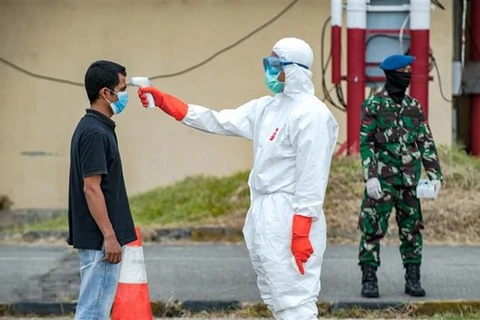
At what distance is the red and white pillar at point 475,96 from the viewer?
603 inches

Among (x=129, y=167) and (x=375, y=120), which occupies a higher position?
(x=375, y=120)

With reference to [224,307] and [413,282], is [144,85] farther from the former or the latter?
[413,282]

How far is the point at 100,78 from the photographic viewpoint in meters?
5.90

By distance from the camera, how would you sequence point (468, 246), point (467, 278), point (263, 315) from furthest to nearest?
1. point (468, 246)
2. point (467, 278)
3. point (263, 315)

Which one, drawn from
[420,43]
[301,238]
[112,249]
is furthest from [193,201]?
[112,249]

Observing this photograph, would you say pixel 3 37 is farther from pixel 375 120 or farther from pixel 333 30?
pixel 375 120

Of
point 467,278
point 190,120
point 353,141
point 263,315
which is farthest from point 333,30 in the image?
point 190,120

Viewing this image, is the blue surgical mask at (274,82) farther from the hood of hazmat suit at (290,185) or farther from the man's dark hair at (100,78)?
the man's dark hair at (100,78)

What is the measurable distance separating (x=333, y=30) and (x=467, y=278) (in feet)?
13.4

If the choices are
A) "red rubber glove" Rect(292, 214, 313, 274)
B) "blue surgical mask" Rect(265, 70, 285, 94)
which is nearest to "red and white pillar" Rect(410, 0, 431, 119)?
"blue surgical mask" Rect(265, 70, 285, 94)

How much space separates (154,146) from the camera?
15.0 meters

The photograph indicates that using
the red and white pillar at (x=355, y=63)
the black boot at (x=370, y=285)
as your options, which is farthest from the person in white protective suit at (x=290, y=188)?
the red and white pillar at (x=355, y=63)

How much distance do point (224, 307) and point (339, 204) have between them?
13.2 feet

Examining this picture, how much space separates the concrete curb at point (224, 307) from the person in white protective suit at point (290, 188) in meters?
2.01
